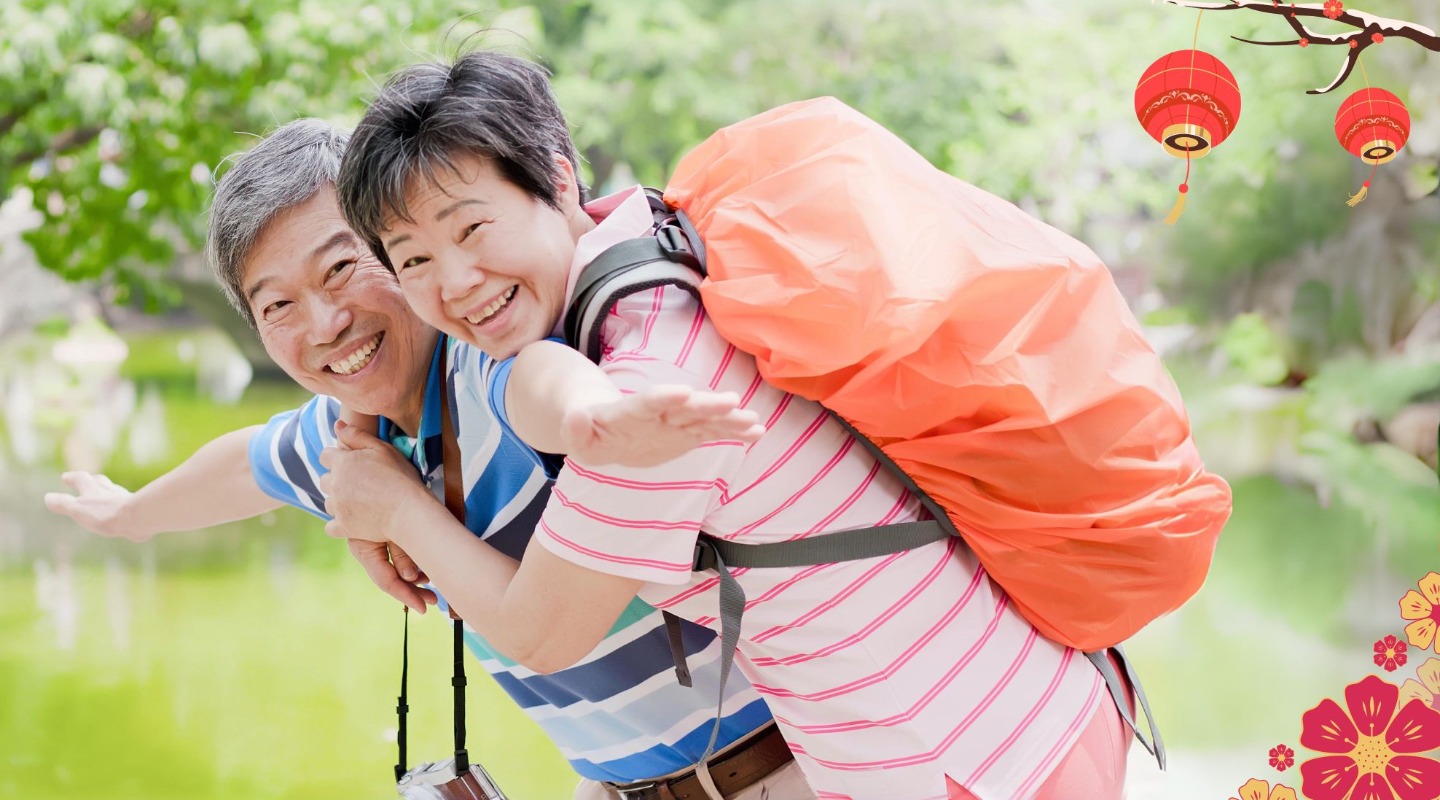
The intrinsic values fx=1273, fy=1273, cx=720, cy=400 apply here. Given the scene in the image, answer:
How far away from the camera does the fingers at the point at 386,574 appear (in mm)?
1183

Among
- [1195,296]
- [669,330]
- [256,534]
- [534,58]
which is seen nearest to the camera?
[669,330]

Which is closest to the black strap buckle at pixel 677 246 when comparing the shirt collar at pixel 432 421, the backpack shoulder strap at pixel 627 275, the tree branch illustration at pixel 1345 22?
the backpack shoulder strap at pixel 627 275

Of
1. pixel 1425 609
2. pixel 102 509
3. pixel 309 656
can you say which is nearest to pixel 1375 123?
pixel 1425 609

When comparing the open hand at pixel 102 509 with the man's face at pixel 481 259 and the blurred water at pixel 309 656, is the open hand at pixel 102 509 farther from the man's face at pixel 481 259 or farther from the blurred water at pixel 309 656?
the blurred water at pixel 309 656

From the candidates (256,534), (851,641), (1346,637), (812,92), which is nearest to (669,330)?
(851,641)

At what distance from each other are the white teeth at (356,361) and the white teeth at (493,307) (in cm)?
23

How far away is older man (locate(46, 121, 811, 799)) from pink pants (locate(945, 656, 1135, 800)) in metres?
0.25

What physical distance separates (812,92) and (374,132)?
805cm

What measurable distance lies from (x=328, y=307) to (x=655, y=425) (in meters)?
0.51

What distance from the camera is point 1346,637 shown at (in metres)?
3.90

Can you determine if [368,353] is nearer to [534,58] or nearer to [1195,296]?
[534,58]

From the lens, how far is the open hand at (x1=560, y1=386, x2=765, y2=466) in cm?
76

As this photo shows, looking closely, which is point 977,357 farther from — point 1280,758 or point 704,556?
point 1280,758

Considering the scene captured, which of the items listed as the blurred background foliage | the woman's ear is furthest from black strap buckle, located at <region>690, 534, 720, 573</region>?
the blurred background foliage
